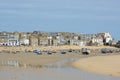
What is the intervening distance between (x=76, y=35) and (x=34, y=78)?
146 meters

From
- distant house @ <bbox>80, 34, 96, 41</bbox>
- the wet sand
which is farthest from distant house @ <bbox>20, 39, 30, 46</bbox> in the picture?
the wet sand

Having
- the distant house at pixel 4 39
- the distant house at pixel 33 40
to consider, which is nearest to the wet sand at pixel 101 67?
the distant house at pixel 4 39

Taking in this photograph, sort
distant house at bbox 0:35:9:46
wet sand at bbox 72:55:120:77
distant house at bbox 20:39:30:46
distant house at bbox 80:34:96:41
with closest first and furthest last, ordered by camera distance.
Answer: wet sand at bbox 72:55:120:77 → distant house at bbox 0:35:9:46 → distant house at bbox 20:39:30:46 → distant house at bbox 80:34:96:41

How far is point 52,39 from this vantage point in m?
153

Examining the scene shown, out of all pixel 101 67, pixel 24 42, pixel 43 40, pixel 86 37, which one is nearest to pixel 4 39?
pixel 24 42

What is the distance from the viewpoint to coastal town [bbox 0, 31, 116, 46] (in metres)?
144

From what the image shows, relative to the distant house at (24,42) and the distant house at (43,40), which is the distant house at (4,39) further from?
the distant house at (43,40)

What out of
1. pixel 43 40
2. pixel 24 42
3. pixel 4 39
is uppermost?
pixel 4 39

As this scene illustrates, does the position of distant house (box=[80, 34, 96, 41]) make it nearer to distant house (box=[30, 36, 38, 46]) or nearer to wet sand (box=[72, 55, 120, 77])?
distant house (box=[30, 36, 38, 46])

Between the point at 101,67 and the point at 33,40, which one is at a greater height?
the point at 33,40

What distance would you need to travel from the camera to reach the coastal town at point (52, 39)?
14412cm

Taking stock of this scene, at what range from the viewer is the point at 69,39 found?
156375 mm

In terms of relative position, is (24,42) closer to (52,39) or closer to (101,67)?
(52,39)

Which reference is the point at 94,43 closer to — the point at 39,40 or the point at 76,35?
the point at 76,35
